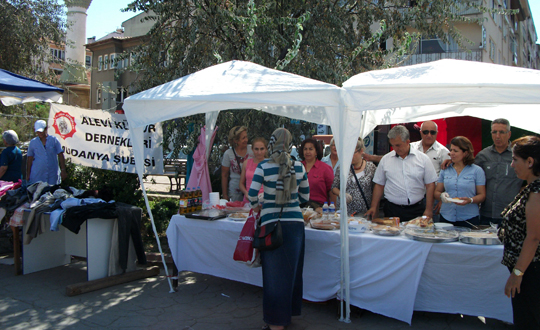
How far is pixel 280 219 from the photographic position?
341cm

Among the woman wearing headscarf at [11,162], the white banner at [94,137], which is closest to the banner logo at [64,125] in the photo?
the white banner at [94,137]

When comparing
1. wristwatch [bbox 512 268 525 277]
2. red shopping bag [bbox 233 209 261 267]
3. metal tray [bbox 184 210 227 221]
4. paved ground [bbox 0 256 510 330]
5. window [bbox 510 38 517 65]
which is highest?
window [bbox 510 38 517 65]

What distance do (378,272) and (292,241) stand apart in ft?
2.79

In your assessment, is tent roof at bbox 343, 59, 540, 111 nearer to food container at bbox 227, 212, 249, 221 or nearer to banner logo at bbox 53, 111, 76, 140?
food container at bbox 227, 212, 249, 221

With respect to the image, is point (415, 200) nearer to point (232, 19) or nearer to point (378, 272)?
point (378, 272)

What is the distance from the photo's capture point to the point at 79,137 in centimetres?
702

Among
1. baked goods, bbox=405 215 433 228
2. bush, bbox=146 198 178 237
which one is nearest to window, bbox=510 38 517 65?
bush, bbox=146 198 178 237

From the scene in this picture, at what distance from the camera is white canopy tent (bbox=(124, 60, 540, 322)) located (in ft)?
10.5

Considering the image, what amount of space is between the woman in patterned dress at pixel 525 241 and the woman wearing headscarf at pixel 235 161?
3.71 m

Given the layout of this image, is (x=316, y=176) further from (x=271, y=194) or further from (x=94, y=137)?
(x=94, y=137)

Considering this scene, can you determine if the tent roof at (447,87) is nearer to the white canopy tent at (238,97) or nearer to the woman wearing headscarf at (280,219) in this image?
the white canopy tent at (238,97)

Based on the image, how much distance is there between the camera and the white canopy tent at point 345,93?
3.21m

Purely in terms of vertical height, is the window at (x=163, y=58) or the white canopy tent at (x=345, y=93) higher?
the window at (x=163, y=58)

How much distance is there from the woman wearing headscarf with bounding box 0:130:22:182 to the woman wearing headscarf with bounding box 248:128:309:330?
5123 millimetres
